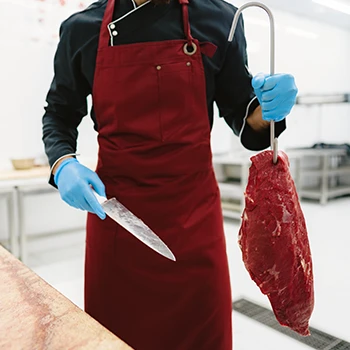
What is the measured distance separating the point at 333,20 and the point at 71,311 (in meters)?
6.59

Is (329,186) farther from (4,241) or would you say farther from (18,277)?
(18,277)

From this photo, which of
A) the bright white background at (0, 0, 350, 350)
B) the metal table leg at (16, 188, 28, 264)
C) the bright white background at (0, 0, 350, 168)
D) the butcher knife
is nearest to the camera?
the butcher knife

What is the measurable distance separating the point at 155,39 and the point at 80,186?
460 mm

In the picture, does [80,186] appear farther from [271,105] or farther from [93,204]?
[271,105]

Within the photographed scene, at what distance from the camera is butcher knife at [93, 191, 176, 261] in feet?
2.91

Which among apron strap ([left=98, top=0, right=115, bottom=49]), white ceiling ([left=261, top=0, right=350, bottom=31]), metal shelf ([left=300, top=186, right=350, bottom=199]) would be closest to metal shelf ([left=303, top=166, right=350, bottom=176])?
metal shelf ([left=300, top=186, right=350, bottom=199])

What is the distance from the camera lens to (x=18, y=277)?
34.9 inches

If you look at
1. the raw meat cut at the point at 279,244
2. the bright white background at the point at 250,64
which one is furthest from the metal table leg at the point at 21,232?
the raw meat cut at the point at 279,244

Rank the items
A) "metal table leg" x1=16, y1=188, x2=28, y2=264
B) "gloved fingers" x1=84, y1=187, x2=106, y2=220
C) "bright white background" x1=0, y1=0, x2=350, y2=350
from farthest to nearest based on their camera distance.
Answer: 1. "metal table leg" x1=16, y1=188, x2=28, y2=264
2. "bright white background" x1=0, y1=0, x2=350, y2=350
3. "gloved fingers" x1=84, y1=187, x2=106, y2=220

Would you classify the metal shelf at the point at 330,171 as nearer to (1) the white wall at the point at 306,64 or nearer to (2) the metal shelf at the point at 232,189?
(1) the white wall at the point at 306,64

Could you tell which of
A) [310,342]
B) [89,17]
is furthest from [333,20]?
[89,17]

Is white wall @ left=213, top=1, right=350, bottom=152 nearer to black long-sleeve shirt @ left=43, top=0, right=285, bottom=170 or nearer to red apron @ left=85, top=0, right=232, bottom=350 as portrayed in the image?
black long-sleeve shirt @ left=43, top=0, right=285, bottom=170

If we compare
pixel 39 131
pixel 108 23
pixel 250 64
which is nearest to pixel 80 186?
pixel 108 23

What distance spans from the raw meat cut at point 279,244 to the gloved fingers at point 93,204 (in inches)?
14.3
